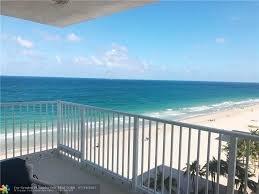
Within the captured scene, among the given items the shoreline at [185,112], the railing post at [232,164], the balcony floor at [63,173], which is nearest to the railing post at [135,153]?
the balcony floor at [63,173]

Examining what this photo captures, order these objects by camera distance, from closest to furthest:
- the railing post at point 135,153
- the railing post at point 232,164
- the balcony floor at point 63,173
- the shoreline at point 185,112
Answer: the railing post at point 232,164, the railing post at point 135,153, the balcony floor at point 63,173, the shoreline at point 185,112

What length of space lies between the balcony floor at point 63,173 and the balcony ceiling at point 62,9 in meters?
2.11

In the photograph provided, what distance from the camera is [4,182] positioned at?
196 centimetres

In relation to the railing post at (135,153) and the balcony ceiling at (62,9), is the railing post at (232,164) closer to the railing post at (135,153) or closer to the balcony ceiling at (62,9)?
the railing post at (135,153)

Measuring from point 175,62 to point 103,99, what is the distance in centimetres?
1570

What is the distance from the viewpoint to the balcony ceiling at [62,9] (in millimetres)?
3131

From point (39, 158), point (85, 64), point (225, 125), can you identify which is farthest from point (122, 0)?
point (85, 64)

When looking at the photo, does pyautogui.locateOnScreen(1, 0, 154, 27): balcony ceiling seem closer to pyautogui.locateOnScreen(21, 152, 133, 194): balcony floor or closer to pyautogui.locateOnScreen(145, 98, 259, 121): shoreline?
pyautogui.locateOnScreen(21, 152, 133, 194): balcony floor

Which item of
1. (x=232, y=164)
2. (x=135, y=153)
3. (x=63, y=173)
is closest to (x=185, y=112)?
(x=63, y=173)

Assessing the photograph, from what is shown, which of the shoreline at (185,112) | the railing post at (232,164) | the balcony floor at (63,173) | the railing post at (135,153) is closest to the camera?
the railing post at (232,164)

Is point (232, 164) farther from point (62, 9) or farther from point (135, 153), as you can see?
point (62, 9)

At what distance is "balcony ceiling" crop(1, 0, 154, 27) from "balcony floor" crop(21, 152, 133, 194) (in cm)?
211

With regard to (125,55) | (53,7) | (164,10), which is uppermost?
(164,10)

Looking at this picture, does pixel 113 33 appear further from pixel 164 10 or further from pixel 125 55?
pixel 164 10
